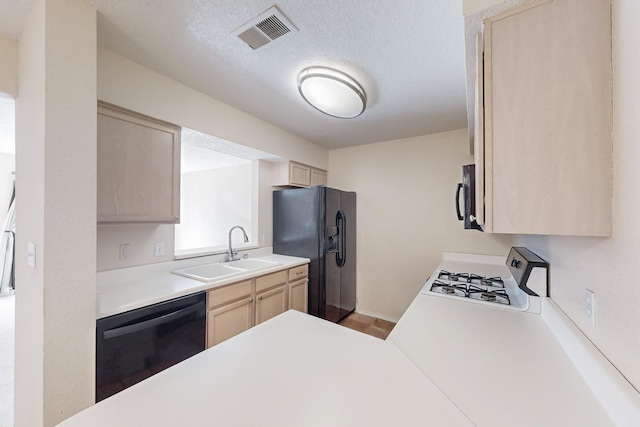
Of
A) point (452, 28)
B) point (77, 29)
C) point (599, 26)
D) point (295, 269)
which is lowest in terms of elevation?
point (295, 269)

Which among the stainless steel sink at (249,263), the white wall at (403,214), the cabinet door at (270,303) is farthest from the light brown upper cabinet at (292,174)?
the cabinet door at (270,303)

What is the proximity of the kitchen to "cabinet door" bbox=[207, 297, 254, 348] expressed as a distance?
71 centimetres

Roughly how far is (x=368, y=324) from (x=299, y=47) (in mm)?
3052

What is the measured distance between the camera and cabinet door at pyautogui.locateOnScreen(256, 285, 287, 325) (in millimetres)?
2232

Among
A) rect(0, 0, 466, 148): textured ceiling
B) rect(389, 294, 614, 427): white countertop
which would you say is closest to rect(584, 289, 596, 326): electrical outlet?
rect(389, 294, 614, 427): white countertop

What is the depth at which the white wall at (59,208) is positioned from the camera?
108 centimetres

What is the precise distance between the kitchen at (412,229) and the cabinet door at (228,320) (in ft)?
2.32

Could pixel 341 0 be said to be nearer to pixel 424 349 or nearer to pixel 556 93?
pixel 556 93

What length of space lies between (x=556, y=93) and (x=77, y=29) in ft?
6.52

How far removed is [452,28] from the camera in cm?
131

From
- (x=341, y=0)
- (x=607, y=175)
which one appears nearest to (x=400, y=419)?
(x=607, y=175)

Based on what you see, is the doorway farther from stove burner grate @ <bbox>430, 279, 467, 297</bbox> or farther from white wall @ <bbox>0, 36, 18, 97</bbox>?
stove burner grate @ <bbox>430, 279, 467, 297</bbox>

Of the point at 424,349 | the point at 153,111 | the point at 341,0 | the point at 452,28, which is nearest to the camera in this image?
the point at 424,349

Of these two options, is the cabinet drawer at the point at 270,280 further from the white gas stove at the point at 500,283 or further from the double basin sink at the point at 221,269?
the white gas stove at the point at 500,283
